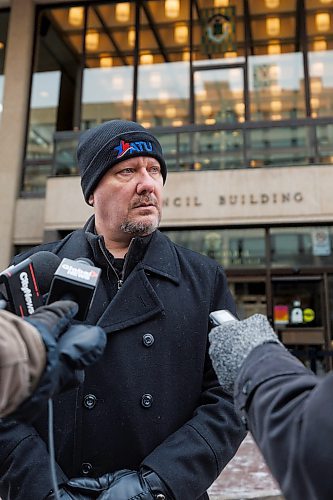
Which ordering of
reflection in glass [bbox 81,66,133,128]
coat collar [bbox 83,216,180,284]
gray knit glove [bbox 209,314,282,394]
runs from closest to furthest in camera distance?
1. gray knit glove [bbox 209,314,282,394]
2. coat collar [bbox 83,216,180,284]
3. reflection in glass [bbox 81,66,133,128]

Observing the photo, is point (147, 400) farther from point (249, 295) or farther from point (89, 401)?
point (249, 295)

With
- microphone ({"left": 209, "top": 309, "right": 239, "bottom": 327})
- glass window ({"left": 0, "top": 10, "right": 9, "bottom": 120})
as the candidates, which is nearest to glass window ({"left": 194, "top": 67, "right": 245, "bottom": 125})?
glass window ({"left": 0, "top": 10, "right": 9, "bottom": 120})

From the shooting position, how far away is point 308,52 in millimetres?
13391

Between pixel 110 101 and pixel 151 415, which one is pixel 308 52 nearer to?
pixel 110 101

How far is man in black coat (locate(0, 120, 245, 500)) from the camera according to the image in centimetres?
188

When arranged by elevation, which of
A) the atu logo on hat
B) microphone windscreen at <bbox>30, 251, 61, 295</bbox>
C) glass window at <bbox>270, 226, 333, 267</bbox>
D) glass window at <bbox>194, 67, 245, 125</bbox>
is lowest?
microphone windscreen at <bbox>30, 251, 61, 295</bbox>

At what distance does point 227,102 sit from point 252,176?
2.50 m

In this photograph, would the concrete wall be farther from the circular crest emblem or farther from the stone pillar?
the circular crest emblem

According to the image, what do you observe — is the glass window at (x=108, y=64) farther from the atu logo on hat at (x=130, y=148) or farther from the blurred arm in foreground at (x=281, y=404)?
the blurred arm in foreground at (x=281, y=404)

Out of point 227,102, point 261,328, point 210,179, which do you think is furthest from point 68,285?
point 227,102

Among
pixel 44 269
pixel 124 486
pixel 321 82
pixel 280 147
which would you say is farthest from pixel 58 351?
pixel 321 82

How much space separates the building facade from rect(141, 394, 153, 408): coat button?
9.38 meters

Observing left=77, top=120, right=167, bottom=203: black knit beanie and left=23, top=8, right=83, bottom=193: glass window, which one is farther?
left=23, top=8, right=83, bottom=193: glass window

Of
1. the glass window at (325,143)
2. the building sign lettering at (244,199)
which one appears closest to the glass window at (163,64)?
the building sign lettering at (244,199)
